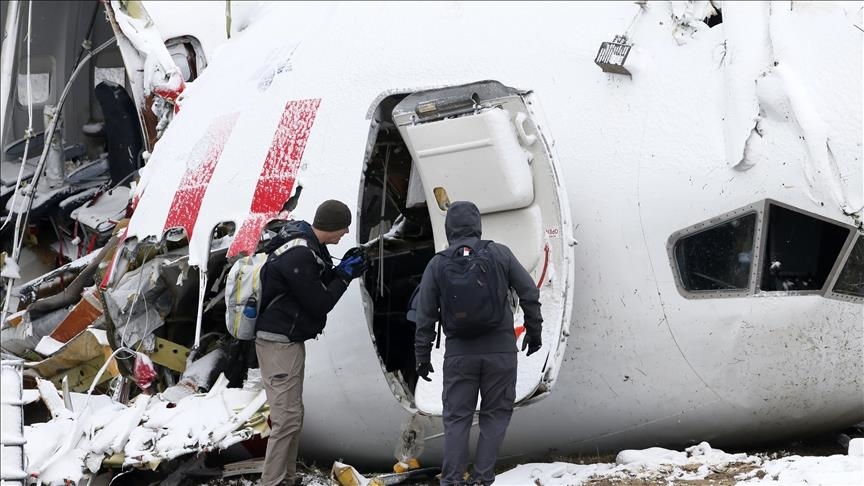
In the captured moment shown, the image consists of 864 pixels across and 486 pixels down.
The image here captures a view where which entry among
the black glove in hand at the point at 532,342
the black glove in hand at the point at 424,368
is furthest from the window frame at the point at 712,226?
the black glove in hand at the point at 424,368

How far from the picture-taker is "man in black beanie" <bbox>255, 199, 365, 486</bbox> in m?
7.29

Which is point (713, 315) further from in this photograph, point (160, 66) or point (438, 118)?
point (160, 66)

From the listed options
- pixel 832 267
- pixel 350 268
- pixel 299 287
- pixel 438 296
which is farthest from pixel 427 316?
pixel 832 267

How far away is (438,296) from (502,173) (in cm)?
89

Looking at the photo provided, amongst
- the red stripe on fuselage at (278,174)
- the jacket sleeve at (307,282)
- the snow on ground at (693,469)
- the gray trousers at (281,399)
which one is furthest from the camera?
the red stripe on fuselage at (278,174)

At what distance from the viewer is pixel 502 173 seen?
7.21 m

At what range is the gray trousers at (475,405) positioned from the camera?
21.8 ft

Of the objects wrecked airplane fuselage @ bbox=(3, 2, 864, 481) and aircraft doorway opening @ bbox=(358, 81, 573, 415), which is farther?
aircraft doorway opening @ bbox=(358, 81, 573, 415)

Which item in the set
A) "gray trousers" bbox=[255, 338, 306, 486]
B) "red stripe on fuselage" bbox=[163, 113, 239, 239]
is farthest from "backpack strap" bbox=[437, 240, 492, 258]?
"red stripe on fuselage" bbox=[163, 113, 239, 239]

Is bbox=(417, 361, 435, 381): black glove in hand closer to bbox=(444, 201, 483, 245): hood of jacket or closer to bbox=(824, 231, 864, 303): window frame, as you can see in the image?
bbox=(444, 201, 483, 245): hood of jacket

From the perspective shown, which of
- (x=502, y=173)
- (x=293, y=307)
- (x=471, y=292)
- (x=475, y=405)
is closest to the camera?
(x=471, y=292)

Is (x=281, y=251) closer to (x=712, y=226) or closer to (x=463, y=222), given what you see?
(x=463, y=222)

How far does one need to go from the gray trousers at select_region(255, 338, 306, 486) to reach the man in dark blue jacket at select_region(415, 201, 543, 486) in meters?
1.09

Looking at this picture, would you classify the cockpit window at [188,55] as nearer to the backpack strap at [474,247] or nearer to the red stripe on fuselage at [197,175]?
the red stripe on fuselage at [197,175]
